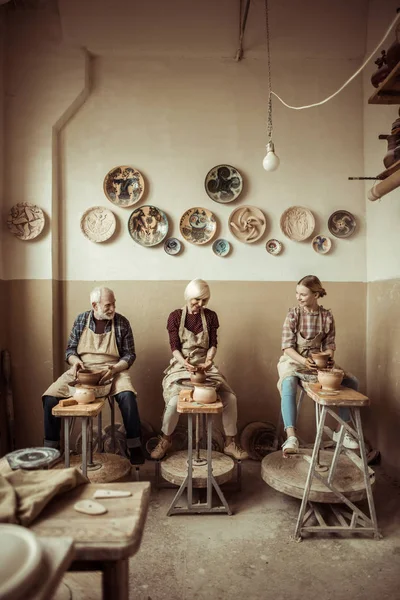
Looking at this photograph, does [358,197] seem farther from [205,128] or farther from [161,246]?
[161,246]

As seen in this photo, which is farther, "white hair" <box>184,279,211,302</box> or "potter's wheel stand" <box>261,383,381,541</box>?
"white hair" <box>184,279,211,302</box>

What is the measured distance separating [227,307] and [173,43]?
2.79 metres

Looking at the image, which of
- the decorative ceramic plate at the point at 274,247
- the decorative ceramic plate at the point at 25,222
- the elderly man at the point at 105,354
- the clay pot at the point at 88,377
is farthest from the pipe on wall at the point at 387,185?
the decorative ceramic plate at the point at 25,222

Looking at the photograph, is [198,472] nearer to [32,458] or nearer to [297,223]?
[32,458]

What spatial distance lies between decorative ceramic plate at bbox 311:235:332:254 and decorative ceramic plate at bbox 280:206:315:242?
11 cm

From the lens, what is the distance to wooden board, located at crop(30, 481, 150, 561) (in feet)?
3.83

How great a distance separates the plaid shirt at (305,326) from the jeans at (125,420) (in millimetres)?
1452

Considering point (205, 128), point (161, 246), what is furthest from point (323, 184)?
point (161, 246)

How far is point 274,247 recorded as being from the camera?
470cm

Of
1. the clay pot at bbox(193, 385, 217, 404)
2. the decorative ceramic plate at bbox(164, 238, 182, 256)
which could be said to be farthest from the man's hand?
the decorative ceramic plate at bbox(164, 238, 182, 256)

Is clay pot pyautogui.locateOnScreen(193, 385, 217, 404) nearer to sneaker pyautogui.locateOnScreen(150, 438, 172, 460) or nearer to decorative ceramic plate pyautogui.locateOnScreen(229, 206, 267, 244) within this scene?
sneaker pyautogui.locateOnScreen(150, 438, 172, 460)

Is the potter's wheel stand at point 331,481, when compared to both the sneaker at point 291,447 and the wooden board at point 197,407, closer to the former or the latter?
the sneaker at point 291,447

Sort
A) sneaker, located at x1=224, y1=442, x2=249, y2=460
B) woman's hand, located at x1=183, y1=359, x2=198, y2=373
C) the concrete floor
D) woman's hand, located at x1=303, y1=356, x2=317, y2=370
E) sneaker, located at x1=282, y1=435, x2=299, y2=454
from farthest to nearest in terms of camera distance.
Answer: sneaker, located at x1=224, y1=442, x2=249, y2=460, woman's hand, located at x1=183, y1=359, x2=198, y2=373, woman's hand, located at x1=303, y1=356, x2=317, y2=370, sneaker, located at x1=282, y1=435, x2=299, y2=454, the concrete floor

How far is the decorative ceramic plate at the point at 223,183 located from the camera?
15.3 feet
